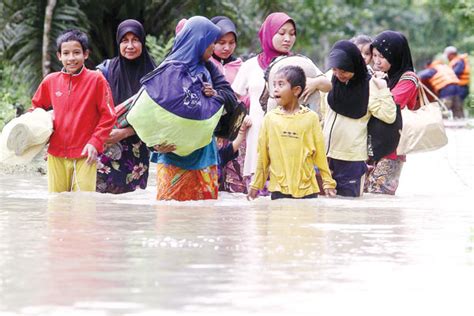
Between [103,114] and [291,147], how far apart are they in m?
1.43

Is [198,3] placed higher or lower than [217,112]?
higher

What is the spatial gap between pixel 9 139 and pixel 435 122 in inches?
140

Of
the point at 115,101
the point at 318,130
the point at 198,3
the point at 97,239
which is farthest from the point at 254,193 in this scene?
the point at 198,3

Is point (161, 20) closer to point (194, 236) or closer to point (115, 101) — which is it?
point (115, 101)

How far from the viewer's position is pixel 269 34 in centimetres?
1130

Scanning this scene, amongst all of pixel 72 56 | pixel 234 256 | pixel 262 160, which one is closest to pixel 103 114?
pixel 72 56

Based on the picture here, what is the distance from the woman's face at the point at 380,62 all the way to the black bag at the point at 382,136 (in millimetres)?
650

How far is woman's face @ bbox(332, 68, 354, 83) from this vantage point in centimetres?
1103

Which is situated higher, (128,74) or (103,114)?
(128,74)

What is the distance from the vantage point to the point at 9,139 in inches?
420

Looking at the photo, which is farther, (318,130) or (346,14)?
(346,14)

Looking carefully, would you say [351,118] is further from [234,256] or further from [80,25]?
[80,25]

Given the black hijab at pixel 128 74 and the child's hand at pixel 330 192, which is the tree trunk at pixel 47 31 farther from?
the child's hand at pixel 330 192

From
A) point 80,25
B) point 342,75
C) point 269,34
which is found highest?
point 80,25
